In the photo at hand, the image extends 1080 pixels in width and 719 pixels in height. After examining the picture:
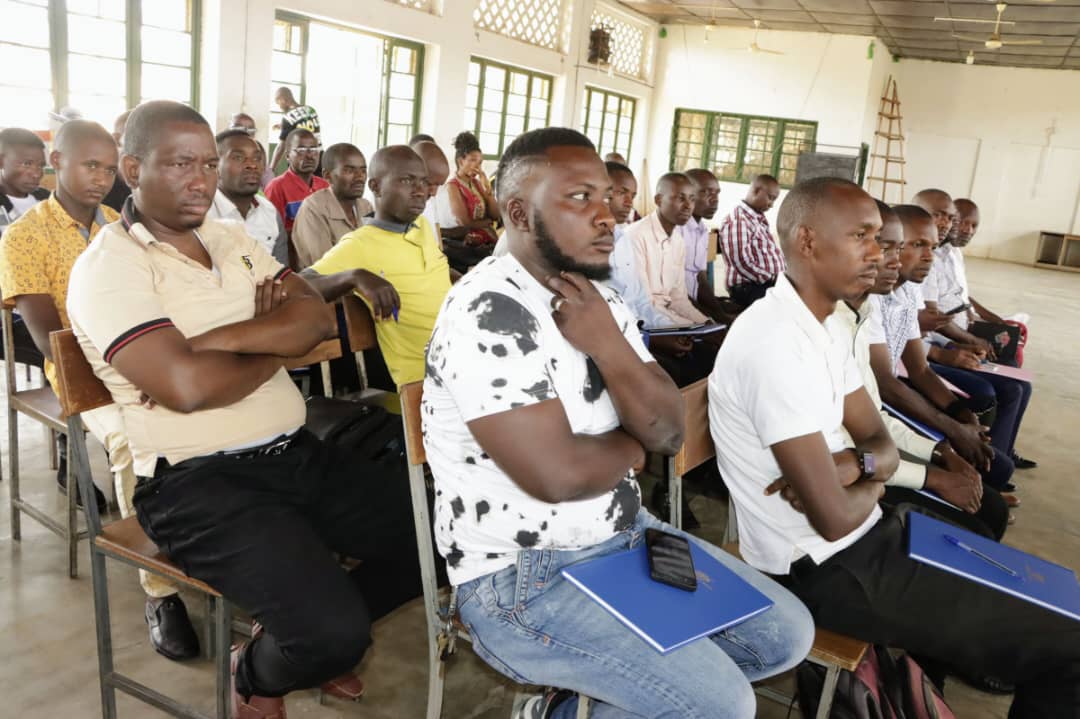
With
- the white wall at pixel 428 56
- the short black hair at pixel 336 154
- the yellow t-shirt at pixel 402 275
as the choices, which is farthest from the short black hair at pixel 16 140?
the white wall at pixel 428 56

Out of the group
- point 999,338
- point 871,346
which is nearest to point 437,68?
point 999,338

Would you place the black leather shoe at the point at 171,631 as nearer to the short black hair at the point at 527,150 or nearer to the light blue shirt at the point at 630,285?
the short black hair at the point at 527,150

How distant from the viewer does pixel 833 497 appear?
5.51ft

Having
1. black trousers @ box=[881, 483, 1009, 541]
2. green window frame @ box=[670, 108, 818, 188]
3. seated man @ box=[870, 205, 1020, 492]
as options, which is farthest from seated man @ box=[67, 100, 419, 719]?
green window frame @ box=[670, 108, 818, 188]

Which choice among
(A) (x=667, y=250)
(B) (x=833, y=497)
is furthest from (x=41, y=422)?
(A) (x=667, y=250)

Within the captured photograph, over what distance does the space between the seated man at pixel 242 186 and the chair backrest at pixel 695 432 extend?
2.16 m

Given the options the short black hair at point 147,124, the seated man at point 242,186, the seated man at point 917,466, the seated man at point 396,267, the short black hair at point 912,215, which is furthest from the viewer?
the seated man at point 242,186

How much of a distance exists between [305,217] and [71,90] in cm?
335

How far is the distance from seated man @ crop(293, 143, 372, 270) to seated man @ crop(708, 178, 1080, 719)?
2287mm

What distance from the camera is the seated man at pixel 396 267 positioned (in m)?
2.53

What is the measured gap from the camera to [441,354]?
1418 mm

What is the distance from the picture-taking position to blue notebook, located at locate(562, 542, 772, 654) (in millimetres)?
1275

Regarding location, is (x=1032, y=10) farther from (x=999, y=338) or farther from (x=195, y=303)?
(x=195, y=303)

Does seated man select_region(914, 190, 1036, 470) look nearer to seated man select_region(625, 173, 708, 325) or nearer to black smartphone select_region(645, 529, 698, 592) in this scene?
seated man select_region(625, 173, 708, 325)
